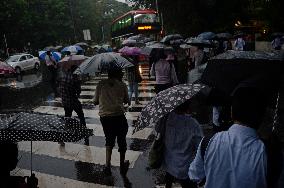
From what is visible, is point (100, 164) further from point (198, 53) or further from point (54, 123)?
point (198, 53)

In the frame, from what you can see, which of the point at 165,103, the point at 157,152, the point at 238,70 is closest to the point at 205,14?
the point at 238,70

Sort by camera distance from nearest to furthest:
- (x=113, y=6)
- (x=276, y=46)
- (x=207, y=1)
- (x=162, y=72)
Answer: (x=162, y=72) → (x=276, y=46) → (x=207, y=1) → (x=113, y=6)

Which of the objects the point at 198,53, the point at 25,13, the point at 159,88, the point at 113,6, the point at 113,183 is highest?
the point at 113,6

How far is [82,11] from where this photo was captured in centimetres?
5881

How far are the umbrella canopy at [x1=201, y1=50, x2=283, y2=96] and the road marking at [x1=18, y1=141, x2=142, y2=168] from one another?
3062mm

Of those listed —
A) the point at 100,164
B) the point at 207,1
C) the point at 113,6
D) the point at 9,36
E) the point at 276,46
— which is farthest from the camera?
the point at 113,6

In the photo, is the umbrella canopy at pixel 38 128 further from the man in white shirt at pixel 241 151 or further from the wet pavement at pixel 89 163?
the wet pavement at pixel 89 163

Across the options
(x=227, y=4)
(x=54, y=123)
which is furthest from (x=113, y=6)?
(x=54, y=123)

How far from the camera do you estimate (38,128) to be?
3455 mm

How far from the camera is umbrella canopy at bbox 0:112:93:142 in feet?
11.0

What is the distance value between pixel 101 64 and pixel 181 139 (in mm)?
2647

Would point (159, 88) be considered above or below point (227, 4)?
below

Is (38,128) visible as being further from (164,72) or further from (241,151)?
(164,72)

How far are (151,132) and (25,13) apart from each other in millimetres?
36967
